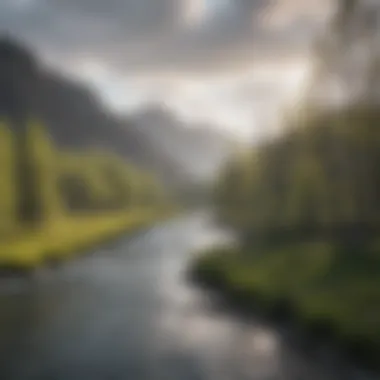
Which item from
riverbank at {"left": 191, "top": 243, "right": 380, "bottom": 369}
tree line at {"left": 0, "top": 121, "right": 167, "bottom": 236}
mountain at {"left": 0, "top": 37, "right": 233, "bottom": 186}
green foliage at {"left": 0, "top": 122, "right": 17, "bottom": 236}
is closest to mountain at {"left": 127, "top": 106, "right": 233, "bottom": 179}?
mountain at {"left": 0, "top": 37, "right": 233, "bottom": 186}

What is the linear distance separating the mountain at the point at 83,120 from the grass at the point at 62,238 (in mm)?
250

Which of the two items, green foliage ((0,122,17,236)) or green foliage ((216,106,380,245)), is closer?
green foliage ((216,106,380,245))

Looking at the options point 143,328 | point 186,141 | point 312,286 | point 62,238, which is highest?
point 186,141

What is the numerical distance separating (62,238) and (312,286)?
930 mm

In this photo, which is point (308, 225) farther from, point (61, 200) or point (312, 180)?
point (61, 200)

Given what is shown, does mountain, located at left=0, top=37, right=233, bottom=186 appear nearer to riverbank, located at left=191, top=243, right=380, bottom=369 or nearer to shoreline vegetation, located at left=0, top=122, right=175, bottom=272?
shoreline vegetation, located at left=0, top=122, right=175, bottom=272

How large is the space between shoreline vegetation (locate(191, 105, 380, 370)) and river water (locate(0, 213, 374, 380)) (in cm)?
9

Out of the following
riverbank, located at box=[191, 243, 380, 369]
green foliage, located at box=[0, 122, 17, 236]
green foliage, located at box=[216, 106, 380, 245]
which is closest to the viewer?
riverbank, located at box=[191, 243, 380, 369]

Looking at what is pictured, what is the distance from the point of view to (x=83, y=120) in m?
2.18

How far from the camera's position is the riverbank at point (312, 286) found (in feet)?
6.44

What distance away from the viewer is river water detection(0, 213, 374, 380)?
77.6 inches

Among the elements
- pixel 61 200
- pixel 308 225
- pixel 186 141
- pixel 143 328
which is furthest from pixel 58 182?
pixel 308 225

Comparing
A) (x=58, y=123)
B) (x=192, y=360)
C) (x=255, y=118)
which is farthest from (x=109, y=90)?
(x=192, y=360)

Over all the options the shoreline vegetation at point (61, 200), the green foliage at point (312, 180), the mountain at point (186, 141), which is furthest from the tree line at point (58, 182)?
the green foliage at point (312, 180)
